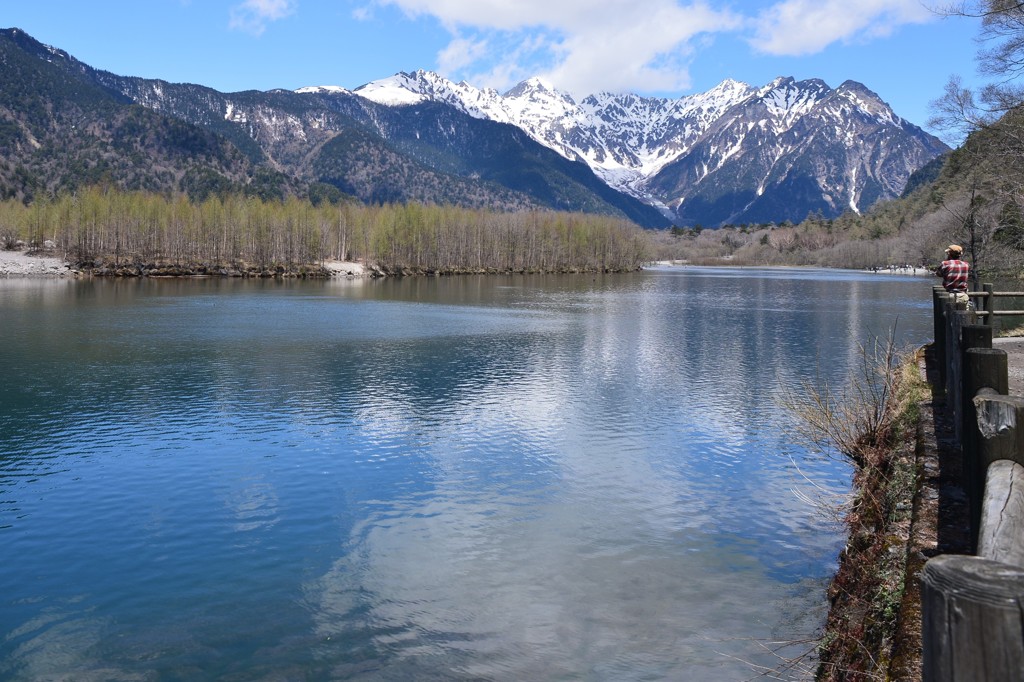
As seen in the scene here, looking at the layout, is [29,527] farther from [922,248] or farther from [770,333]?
[922,248]

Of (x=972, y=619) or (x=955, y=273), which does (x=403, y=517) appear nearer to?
(x=972, y=619)

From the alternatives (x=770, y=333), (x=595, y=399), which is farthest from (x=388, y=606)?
(x=770, y=333)

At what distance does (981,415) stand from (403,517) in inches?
546

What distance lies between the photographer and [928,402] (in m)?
17.1

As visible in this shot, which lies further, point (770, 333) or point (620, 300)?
point (620, 300)

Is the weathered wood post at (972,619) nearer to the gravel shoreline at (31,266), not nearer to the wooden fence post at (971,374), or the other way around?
the wooden fence post at (971,374)

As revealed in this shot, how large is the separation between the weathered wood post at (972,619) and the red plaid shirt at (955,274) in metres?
21.3

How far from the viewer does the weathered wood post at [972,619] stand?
2.61m

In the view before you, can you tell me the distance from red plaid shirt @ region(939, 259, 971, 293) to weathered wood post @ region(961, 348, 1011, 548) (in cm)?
1629

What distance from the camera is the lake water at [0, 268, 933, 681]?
1151cm

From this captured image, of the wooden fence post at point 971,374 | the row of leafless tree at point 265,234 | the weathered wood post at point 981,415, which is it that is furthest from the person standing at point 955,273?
the row of leafless tree at point 265,234

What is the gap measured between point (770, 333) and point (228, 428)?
3879 centimetres

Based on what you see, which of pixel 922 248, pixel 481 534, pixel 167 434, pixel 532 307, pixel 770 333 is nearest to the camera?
pixel 481 534

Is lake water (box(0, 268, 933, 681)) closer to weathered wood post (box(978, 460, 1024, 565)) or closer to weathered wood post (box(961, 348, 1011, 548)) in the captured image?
weathered wood post (box(961, 348, 1011, 548))
